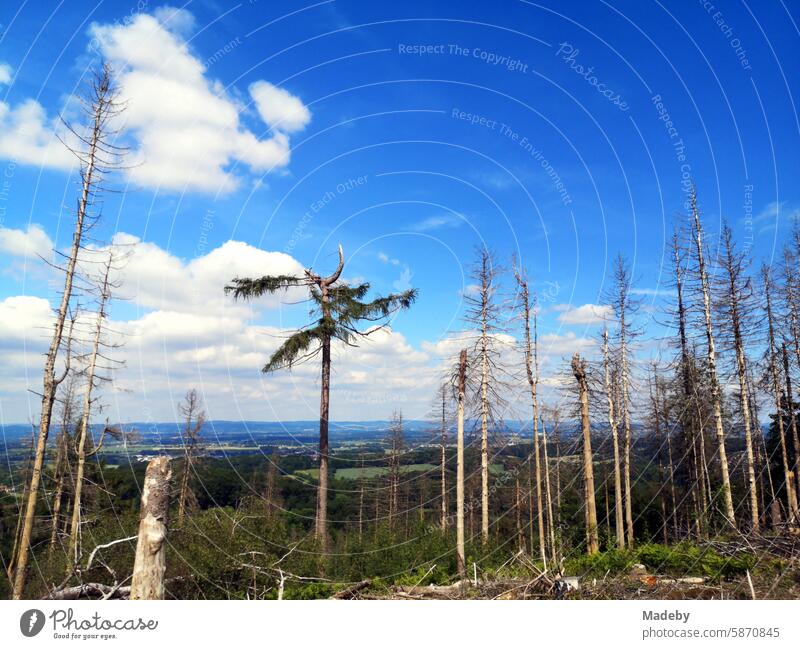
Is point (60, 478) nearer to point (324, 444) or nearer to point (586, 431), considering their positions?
point (324, 444)

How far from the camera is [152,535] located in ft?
18.8

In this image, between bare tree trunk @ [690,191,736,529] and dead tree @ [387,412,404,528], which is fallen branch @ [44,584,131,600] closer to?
bare tree trunk @ [690,191,736,529]

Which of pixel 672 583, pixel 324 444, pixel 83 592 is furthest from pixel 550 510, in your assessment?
pixel 83 592

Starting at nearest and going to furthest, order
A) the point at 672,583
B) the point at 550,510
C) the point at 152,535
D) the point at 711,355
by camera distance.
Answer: the point at 152,535, the point at 672,583, the point at 550,510, the point at 711,355

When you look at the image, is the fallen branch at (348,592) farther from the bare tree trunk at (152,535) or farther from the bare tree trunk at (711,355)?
the bare tree trunk at (711,355)

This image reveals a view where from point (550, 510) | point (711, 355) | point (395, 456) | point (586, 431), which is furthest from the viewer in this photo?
point (395, 456)

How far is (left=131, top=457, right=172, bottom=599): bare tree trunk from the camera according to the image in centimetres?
572

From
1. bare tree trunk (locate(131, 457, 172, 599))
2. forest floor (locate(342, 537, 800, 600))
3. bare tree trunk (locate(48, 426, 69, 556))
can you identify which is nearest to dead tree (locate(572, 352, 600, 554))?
forest floor (locate(342, 537, 800, 600))

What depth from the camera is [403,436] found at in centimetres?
3691

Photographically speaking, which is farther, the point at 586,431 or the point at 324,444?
the point at 324,444

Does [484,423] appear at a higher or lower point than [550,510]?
higher

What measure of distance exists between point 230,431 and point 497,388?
39.0 feet
